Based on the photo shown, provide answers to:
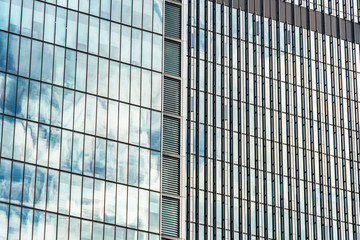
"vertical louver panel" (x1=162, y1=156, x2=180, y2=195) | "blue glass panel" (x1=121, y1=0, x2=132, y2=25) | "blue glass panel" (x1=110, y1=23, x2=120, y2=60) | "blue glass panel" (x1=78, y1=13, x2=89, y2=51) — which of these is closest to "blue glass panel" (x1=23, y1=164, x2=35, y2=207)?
"blue glass panel" (x1=78, y1=13, x2=89, y2=51)

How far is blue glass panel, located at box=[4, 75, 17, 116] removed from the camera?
7444 centimetres

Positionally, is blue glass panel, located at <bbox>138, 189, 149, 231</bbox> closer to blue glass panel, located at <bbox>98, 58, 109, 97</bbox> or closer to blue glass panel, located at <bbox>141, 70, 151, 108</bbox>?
blue glass panel, located at <bbox>141, 70, 151, 108</bbox>

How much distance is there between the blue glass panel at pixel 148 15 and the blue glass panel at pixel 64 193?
1445 centimetres

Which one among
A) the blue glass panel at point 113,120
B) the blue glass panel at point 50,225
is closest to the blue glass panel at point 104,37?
the blue glass panel at point 113,120

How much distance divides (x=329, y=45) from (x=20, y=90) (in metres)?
57.8

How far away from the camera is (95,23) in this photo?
80.7 metres

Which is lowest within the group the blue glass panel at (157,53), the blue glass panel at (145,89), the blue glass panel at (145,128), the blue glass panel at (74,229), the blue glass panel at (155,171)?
the blue glass panel at (74,229)

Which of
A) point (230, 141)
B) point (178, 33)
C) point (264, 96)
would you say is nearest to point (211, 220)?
point (230, 141)

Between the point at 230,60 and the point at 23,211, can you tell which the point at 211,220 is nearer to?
the point at 230,60

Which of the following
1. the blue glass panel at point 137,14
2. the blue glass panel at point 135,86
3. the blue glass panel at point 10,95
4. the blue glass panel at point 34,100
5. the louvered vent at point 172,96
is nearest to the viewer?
the blue glass panel at point 10,95

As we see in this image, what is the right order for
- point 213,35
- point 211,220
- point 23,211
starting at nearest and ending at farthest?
point 23,211, point 211,220, point 213,35

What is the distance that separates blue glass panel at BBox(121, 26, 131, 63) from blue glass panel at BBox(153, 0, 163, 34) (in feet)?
8.24

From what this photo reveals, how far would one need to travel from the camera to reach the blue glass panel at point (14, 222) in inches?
2817

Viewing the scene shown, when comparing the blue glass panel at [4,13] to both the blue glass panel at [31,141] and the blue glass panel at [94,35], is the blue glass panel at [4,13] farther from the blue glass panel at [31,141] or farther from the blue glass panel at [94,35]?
the blue glass panel at [31,141]
